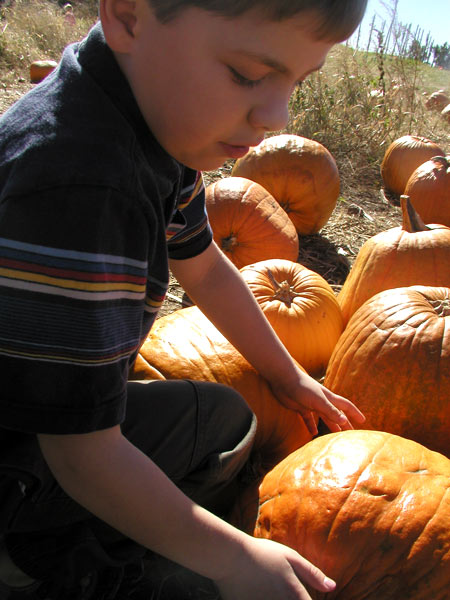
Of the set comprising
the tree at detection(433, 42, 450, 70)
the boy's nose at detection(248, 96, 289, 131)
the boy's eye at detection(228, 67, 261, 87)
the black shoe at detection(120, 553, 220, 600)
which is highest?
the tree at detection(433, 42, 450, 70)

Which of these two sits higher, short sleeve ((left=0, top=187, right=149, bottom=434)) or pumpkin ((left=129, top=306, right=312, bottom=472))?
short sleeve ((left=0, top=187, right=149, bottom=434))

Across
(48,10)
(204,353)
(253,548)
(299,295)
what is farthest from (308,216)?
(48,10)

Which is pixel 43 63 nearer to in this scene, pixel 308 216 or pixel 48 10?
pixel 48 10

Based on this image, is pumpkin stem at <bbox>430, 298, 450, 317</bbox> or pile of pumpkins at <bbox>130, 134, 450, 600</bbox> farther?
pumpkin stem at <bbox>430, 298, 450, 317</bbox>

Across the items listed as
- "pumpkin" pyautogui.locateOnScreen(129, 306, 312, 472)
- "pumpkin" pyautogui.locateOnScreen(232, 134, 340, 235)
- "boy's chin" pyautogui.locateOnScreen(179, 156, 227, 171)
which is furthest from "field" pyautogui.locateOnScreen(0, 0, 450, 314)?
"boy's chin" pyautogui.locateOnScreen(179, 156, 227, 171)

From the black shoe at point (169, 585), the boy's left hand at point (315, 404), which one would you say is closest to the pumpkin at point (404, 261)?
the boy's left hand at point (315, 404)

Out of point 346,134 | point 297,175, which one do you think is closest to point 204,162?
point 297,175

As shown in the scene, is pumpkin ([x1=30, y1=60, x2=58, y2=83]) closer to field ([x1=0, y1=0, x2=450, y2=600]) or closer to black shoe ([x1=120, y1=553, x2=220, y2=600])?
field ([x1=0, y1=0, x2=450, y2=600])

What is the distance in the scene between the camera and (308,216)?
4156mm

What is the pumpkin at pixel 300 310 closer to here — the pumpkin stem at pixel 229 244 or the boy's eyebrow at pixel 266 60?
the pumpkin stem at pixel 229 244

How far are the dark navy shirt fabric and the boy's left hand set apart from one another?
95 centimetres

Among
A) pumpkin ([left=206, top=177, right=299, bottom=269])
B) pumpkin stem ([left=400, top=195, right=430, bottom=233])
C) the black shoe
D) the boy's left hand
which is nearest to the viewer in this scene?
the black shoe

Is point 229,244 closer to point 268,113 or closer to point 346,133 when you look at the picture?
point 268,113

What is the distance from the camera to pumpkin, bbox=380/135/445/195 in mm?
5402
